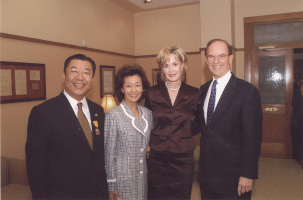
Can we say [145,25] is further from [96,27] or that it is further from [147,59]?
[96,27]

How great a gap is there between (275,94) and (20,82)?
506 cm

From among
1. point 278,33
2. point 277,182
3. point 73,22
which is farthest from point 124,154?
point 278,33

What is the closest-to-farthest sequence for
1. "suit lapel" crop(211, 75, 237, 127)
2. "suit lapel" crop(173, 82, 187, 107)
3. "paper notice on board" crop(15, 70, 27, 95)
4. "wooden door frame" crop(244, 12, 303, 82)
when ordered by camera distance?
"suit lapel" crop(211, 75, 237, 127), "suit lapel" crop(173, 82, 187, 107), "paper notice on board" crop(15, 70, 27, 95), "wooden door frame" crop(244, 12, 303, 82)

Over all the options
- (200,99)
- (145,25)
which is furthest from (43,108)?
(145,25)

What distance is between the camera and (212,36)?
5.16 meters

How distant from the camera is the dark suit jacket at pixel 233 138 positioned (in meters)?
2.01

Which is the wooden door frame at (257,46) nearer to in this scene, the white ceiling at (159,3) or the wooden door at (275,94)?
the wooden door at (275,94)

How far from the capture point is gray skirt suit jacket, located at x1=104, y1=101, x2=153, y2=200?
1952 millimetres

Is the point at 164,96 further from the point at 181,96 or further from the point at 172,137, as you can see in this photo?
the point at 172,137

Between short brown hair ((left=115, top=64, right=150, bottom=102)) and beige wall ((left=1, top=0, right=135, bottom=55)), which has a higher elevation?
beige wall ((left=1, top=0, right=135, bottom=55))

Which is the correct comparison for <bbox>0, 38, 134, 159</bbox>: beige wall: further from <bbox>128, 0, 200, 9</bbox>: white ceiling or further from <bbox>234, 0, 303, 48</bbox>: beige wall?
<bbox>234, 0, 303, 48</bbox>: beige wall

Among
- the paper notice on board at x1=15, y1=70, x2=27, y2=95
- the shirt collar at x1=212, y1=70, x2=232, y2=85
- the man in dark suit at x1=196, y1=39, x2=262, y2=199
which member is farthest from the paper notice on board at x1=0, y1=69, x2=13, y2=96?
the shirt collar at x1=212, y1=70, x2=232, y2=85

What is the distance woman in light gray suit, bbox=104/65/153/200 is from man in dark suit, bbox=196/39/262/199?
1.75 feet

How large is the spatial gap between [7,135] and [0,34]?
1.36 metres
